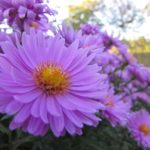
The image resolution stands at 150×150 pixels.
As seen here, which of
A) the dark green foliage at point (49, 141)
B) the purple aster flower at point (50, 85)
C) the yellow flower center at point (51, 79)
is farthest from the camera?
the dark green foliage at point (49, 141)

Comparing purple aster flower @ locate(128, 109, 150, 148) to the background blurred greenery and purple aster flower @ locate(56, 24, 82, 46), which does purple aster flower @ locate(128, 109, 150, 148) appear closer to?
purple aster flower @ locate(56, 24, 82, 46)

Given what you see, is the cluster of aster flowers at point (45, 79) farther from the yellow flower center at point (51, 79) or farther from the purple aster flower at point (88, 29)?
the purple aster flower at point (88, 29)

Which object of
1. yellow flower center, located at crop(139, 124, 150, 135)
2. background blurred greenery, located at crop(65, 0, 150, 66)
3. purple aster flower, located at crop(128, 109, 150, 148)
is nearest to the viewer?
purple aster flower, located at crop(128, 109, 150, 148)

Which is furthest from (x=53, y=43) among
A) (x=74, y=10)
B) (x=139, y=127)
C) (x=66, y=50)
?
(x=74, y=10)

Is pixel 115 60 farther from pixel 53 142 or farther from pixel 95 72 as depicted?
pixel 95 72

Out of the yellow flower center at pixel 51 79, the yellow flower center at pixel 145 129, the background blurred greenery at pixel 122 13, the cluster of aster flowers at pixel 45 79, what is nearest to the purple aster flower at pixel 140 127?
the yellow flower center at pixel 145 129

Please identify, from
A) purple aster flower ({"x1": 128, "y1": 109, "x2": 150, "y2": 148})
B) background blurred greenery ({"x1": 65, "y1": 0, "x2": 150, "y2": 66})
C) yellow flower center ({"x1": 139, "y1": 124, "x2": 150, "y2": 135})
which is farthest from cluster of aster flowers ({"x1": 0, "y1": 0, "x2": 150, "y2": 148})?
background blurred greenery ({"x1": 65, "y1": 0, "x2": 150, "y2": 66})
